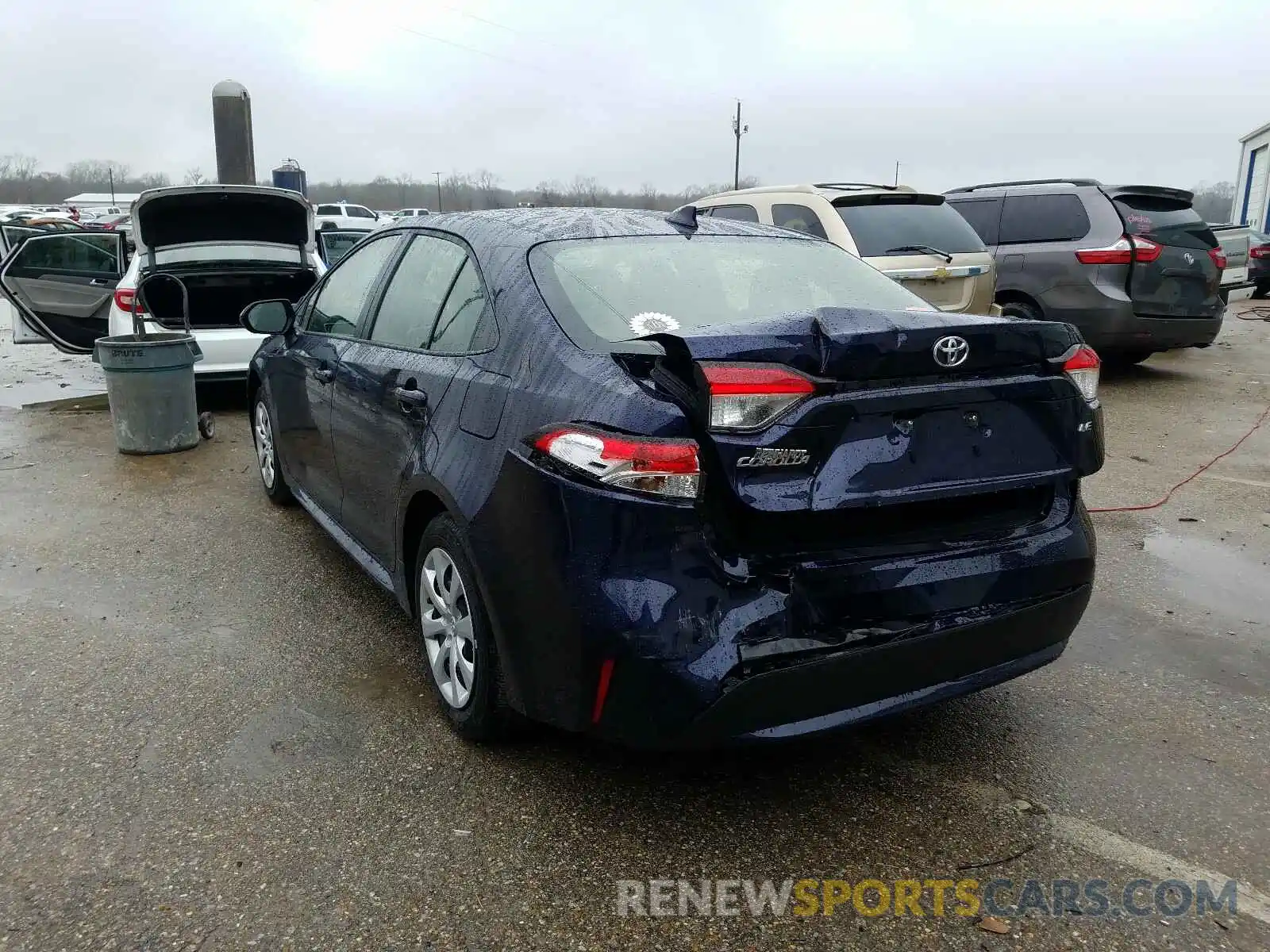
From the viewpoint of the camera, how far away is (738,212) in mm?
8297

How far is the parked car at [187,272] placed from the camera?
304 inches

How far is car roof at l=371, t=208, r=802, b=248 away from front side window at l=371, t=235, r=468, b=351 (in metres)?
0.08

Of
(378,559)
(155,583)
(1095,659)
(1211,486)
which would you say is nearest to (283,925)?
(378,559)

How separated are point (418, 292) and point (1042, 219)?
7.53m

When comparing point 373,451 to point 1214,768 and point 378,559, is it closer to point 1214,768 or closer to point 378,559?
point 378,559

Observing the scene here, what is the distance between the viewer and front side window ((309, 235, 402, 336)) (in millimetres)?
4043

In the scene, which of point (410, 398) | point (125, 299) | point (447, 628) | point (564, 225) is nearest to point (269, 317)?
point (410, 398)

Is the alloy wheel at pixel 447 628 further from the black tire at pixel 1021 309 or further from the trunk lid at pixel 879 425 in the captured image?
the black tire at pixel 1021 309

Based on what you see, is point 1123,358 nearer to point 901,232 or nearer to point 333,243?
point 901,232

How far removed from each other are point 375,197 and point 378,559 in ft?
234

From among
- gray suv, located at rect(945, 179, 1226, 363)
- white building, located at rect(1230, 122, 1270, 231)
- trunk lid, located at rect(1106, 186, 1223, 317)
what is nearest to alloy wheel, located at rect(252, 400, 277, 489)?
gray suv, located at rect(945, 179, 1226, 363)

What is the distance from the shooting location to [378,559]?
3.67 meters

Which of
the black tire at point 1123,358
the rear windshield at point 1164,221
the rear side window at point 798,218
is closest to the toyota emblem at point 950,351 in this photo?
the rear side window at point 798,218

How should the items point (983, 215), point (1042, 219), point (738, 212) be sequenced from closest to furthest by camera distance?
1. point (738, 212)
2. point (1042, 219)
3. point (983, 215)
